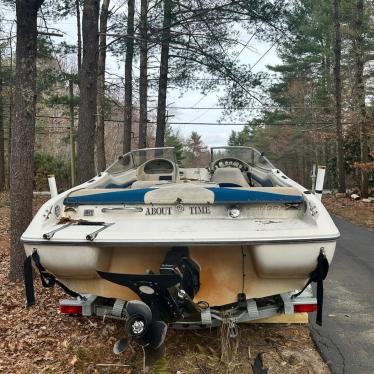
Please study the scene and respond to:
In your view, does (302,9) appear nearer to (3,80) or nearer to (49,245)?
(49,245)

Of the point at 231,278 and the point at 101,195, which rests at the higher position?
the point at 101,195

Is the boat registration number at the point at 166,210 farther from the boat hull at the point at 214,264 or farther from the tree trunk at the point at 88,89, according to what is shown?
the tree trunk at the point at 88,89

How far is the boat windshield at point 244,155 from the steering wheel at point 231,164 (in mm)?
70

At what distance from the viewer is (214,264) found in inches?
165

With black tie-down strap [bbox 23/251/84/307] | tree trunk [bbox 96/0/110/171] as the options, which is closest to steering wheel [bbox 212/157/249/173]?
black tie-down strap [bbox 23/251/84/307]

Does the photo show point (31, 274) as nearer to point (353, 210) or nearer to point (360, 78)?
point (353, 210)

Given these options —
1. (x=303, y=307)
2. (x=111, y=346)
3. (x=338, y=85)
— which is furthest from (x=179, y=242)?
(x=338, y=85)

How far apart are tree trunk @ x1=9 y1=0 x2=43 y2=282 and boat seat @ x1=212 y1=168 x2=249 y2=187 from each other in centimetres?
265

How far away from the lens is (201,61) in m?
15.2

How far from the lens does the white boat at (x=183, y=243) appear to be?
353 cm

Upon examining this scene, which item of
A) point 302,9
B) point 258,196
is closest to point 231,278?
point 258,196

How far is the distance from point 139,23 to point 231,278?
11.0 metres

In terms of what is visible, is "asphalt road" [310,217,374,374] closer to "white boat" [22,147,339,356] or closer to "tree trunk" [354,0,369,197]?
"white boat" [22,147,339,356]

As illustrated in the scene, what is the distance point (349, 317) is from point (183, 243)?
2.83m
